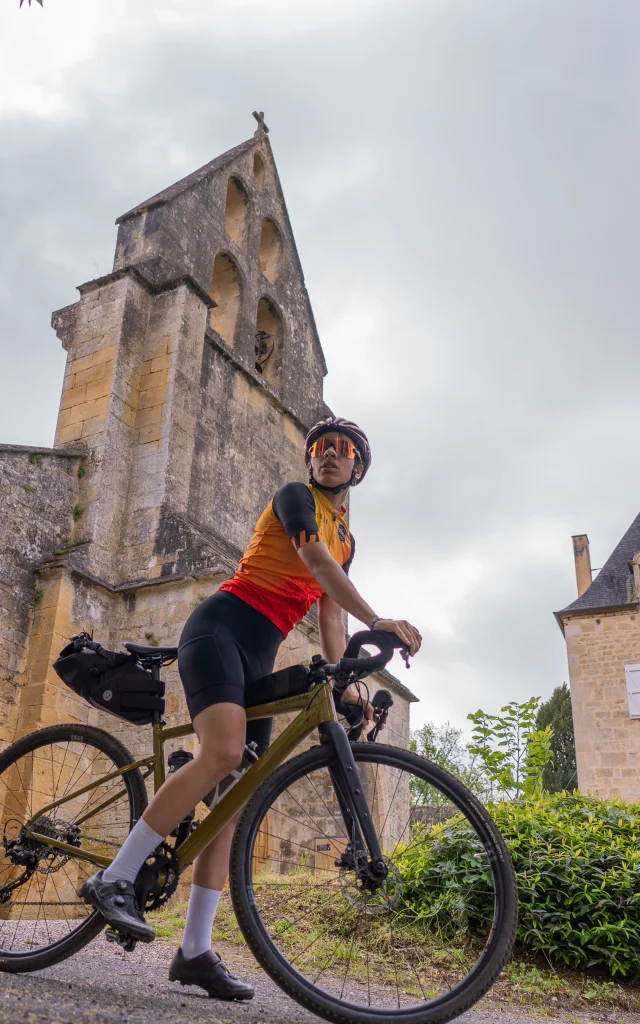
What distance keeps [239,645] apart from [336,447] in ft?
2.80

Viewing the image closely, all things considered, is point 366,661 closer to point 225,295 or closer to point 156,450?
point 156,450

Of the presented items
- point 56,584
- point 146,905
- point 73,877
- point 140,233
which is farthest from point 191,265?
point 146,905

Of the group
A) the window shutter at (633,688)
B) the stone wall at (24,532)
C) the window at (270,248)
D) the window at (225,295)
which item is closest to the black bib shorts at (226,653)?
the stone wall at (24,532)

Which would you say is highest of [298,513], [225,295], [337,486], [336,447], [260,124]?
[260,124]

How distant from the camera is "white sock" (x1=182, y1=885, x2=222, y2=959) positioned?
2.89 metres

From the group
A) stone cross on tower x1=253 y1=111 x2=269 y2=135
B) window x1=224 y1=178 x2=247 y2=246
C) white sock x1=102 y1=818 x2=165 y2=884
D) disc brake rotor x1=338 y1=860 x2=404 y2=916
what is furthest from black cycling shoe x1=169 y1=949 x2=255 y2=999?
stone cross on tower x1=253 y1=111 x2=269 y2=135

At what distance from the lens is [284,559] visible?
3098 mm

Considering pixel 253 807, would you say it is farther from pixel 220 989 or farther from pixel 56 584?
pixel 56 584

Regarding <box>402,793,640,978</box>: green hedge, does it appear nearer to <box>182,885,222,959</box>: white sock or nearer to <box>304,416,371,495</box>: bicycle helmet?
<box>182,885,222,959</box>: white sock

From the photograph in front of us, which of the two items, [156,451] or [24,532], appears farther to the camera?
[156,451]

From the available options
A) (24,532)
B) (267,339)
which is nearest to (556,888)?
(24,532)

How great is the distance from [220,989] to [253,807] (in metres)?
0.73

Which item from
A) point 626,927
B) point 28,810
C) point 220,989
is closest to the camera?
point 220,989

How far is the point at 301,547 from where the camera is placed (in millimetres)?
2928
